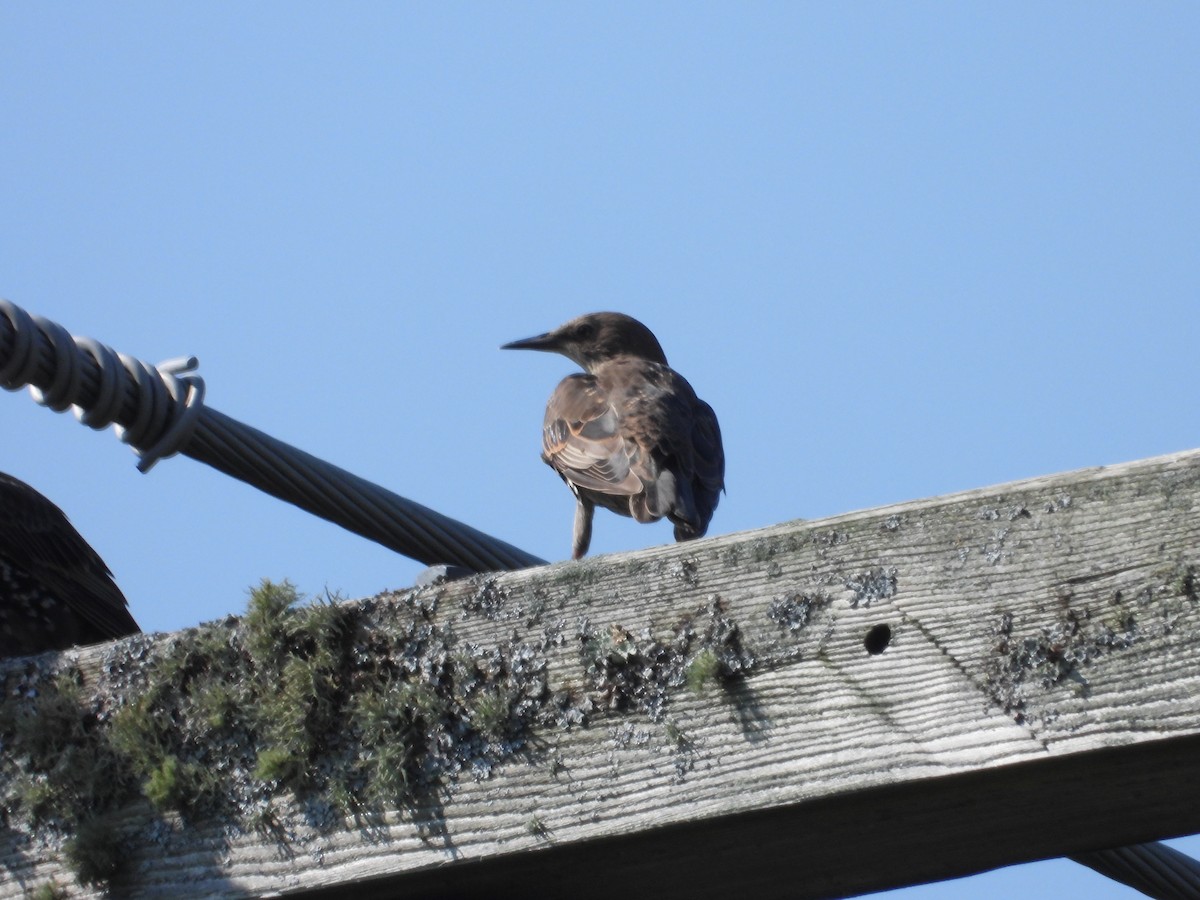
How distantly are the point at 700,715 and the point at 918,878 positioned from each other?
1.14 ft

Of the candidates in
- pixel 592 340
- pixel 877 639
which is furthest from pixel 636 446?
pixel 877 639

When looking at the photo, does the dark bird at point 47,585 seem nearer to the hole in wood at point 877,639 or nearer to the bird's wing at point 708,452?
the bird's wing at point 708,452

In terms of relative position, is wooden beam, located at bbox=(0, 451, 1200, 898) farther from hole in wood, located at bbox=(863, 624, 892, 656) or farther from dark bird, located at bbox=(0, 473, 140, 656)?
dark bird, located at bbox=(0, 473, 140, 656)

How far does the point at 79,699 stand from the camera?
2.06 meters

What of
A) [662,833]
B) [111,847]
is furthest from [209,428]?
[662,833]

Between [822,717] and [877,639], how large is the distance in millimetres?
113

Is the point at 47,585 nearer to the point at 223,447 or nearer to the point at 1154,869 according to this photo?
the point at 223,447

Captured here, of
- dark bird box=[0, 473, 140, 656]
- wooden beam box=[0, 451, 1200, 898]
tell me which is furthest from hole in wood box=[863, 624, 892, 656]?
dark bird box=[0, 473, 140, 656]

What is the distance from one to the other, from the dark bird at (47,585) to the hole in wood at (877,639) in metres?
3.40

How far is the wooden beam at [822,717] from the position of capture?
1.60m

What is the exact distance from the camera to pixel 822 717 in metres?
1.68

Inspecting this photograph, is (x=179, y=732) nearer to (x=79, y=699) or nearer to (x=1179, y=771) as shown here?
(x=79, y=699)

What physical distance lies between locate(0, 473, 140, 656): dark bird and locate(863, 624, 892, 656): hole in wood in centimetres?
340

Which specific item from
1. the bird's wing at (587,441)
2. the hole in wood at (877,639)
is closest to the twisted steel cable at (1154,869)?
the hole in wood at (877,639)
